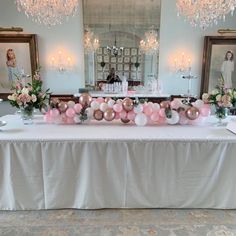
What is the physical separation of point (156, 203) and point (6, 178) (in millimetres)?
1369

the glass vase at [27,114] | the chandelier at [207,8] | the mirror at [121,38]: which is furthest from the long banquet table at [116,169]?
the mirror at [121,38]

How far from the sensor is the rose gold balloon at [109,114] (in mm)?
2494

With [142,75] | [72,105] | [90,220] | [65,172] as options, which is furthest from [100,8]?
[90,220]

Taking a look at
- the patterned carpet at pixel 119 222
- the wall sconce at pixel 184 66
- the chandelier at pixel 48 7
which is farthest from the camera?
the wall sconce at pixel 184 66

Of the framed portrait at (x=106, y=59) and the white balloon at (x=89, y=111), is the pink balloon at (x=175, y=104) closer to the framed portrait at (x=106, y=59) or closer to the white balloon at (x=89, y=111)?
the white balloon at (x=89, y=111)

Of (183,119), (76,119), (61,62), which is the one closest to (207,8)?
(183,119)

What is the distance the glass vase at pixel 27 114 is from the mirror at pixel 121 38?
98.6 inches

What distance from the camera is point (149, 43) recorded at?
4.80 meters

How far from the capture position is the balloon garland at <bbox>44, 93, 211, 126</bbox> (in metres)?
2.47

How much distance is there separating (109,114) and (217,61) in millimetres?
3404

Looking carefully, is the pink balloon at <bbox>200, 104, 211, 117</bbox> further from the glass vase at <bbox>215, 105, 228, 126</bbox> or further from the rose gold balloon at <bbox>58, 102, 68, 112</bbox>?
the rose gold balloon at <bbox>58, 102, 68, 112</bbox>

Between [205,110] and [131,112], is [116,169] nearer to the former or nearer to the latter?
[131,112]

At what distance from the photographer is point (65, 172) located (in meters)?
2.11

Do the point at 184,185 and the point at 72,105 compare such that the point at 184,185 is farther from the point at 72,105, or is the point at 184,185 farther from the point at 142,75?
the point at 142,75
